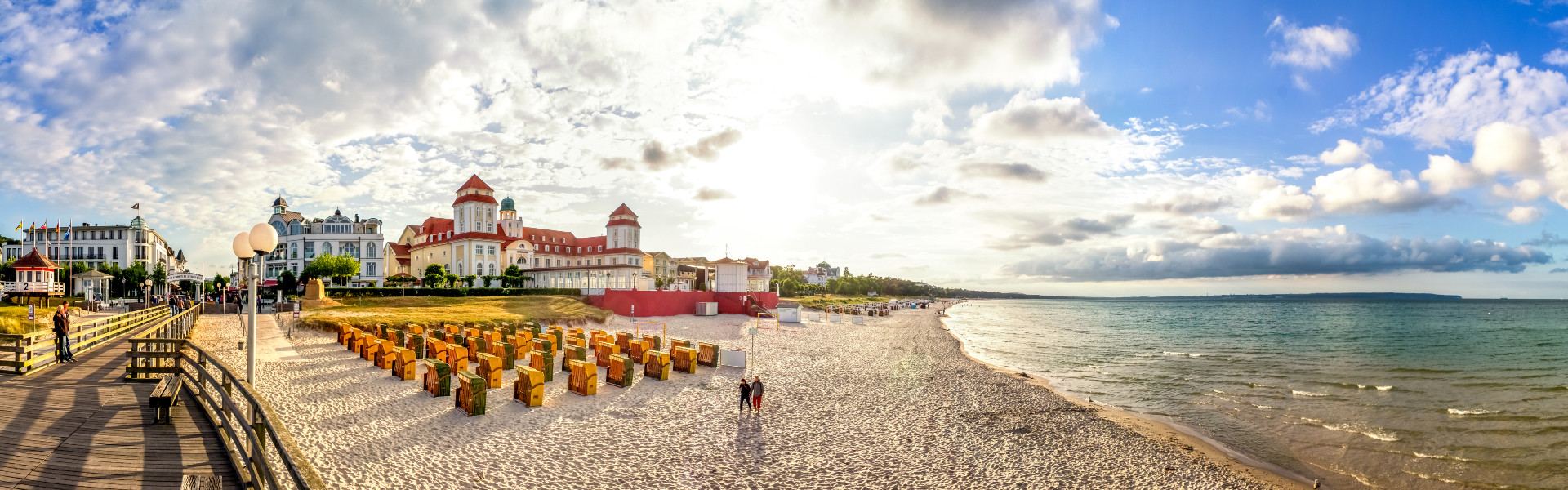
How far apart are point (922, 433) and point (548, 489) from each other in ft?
29.6

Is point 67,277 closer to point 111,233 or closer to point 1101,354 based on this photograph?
point 111,233

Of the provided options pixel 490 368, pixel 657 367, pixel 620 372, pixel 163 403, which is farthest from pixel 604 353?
pixel 163 403

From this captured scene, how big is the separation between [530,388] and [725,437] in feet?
17.6

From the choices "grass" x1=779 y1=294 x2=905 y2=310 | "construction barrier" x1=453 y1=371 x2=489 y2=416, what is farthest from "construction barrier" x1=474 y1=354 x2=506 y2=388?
"grass" x1=779 y1=294 x2=905 y2=310

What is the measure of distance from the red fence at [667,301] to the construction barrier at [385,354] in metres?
30.7

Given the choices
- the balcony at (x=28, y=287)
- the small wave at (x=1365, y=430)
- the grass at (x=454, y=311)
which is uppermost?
the balcony at (x=28, y=287)

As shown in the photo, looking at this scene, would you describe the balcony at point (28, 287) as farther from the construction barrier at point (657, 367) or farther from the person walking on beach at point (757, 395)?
the person walking on beach at point (757, 395)

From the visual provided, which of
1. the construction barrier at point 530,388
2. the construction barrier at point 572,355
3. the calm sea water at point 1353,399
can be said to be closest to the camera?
the calm sea water at point 1353,399

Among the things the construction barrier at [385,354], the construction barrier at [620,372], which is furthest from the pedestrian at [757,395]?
the construction barrier at [385,354]

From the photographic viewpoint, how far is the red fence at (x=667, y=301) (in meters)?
53.6

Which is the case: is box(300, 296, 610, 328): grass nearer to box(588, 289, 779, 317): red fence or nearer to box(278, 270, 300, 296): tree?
box(588, 289, 779, 317): red fence

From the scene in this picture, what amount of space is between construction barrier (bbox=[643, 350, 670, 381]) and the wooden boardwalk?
11883mm

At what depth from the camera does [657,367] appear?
21750 mm

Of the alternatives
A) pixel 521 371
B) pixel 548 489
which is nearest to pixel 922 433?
pixel 548 489
